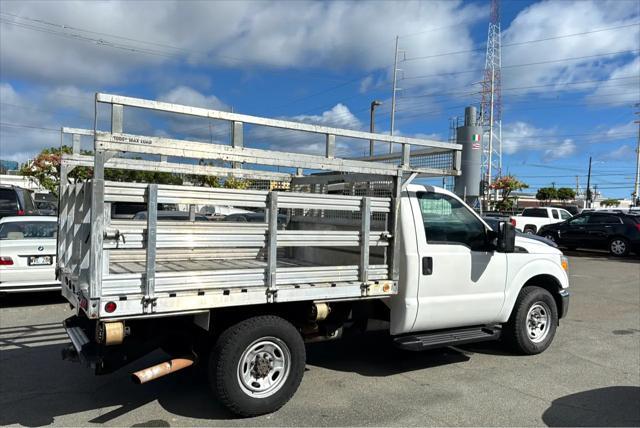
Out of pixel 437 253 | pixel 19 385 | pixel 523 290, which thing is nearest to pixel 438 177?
pixel 437 253

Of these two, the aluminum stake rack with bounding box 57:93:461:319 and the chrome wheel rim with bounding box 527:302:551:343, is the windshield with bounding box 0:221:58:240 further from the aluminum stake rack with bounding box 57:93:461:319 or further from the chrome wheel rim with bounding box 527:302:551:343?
the chrome wheel rim with bounding box 527:302:551:343

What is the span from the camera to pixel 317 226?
6.03 metres

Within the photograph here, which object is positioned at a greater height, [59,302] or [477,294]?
[477,294]

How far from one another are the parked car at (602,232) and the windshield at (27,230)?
1789cm

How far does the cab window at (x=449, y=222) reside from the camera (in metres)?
5.08

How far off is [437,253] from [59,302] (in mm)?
6825

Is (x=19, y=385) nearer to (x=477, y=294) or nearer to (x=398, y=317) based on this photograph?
(x=398, y=317)

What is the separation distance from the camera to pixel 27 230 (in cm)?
884

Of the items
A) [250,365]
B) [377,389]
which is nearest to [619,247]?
[377,389]

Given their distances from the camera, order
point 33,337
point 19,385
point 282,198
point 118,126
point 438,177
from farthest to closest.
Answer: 1. point 33,337
2. point 438,177
3. point 19,385
4. point 282,198
5. point 118,126

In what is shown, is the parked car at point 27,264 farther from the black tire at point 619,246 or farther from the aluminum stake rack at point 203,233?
the black tire at point 619,246

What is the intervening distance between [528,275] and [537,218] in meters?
21.2

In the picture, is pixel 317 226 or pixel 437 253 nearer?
pixel 437 253

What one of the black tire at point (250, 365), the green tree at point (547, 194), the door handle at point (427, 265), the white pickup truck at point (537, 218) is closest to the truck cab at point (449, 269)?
the door handle at point (427, 265)
